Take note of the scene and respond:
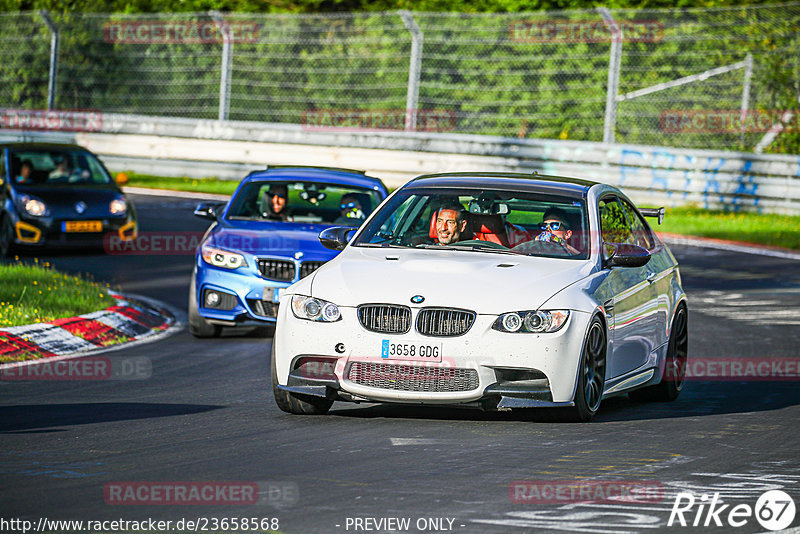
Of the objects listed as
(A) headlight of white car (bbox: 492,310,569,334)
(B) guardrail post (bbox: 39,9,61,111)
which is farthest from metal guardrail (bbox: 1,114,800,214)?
(A) headlight of white car (bbox: 492,310,569,334)

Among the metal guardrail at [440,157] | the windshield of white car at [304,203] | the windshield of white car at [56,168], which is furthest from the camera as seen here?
the metal guardrail at [440,157]

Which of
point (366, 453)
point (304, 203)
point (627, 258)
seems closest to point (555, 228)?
point (627, 258)

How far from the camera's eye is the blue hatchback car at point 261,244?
13180 millimetres

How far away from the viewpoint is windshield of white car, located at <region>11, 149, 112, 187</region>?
65.6 feet

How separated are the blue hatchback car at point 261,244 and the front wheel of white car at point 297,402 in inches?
154

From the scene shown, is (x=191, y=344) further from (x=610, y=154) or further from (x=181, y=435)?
(x=610, y=154)

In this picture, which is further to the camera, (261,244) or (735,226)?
(735,226)

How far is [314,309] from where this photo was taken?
8.92 meters

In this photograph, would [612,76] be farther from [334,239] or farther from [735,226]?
[334,239]

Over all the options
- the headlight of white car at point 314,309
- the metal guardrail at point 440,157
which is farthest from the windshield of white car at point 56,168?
the headlight of white car at point 314,309

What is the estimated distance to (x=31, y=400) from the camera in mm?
9625

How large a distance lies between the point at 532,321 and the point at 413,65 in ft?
67.3

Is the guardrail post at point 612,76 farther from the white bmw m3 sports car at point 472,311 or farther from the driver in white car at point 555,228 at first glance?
the driver in white car at point 555,228

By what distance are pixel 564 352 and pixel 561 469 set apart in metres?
1.15
